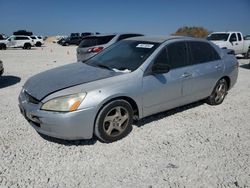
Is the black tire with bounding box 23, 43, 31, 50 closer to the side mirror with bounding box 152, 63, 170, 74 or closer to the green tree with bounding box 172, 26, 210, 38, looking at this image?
the green tree with bounding box 172, 26, 210, 38

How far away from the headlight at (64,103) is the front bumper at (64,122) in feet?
0.18

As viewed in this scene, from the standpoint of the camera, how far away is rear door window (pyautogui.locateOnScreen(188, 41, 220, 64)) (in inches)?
193

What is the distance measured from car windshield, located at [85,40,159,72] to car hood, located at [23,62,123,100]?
9.2 inches

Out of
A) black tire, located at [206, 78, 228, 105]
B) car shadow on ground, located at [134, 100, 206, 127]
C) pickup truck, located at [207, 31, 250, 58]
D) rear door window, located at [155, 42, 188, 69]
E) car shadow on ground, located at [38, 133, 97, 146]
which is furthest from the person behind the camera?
pickup truck, located at [207, 31, 250, 58]

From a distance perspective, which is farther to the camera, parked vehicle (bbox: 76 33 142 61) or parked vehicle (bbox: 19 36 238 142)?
parked vehicle (bbox: 76 33 142 61)

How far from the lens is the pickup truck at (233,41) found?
47.2 feet

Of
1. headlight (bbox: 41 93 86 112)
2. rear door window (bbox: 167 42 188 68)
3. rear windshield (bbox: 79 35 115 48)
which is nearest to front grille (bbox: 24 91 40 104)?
headlight (bbox: 41 93 86 112)

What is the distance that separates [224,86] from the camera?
5.79 m

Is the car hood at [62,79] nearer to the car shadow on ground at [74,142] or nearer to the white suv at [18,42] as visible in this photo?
the car shadow on ground at [74,142]

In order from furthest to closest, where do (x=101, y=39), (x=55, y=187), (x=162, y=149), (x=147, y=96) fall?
(x=101, y=39) → (x=147, y=96) → (x=162, y=149) → (x=55, y=187)

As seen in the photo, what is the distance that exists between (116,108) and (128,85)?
0.39 metres

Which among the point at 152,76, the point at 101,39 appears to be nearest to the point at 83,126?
the point at 152,76

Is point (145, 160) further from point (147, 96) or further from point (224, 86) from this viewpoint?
point (224, 86)

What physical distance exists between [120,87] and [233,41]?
514 inches
